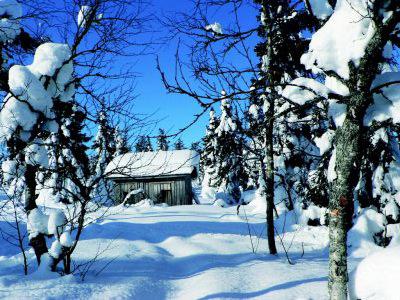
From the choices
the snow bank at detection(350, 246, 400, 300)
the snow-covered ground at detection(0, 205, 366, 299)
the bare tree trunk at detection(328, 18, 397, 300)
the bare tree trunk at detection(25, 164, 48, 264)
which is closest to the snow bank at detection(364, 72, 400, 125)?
the bare tree trunk at detection(328, 18, 397, 300)

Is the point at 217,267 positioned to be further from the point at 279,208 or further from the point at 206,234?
the point at 279,208

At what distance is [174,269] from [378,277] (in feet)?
15.8

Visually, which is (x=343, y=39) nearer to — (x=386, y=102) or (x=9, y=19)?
(x=386, y=102)

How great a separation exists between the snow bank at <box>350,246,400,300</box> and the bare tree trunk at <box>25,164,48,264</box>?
18.8ft

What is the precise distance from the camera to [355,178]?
160 inches

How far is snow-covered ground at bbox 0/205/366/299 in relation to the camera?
5.37 metres

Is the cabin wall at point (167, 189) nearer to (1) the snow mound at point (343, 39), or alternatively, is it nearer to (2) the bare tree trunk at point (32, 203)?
(2) the bare tree trunk at point (32, 203)

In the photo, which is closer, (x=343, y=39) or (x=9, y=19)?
(x=343, y=39)

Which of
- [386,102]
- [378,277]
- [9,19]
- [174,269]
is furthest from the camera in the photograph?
[174,269]

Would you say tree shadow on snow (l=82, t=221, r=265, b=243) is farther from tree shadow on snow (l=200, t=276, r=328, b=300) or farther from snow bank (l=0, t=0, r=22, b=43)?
snow bank (l=0, t=0, r=22, b=43)

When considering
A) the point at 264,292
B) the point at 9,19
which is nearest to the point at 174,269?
the point at 264,292

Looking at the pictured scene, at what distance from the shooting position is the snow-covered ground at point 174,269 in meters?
Result: 5.37

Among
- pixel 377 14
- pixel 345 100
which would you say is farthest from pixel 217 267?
pixel 377 14

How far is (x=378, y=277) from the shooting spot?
3725 mm
